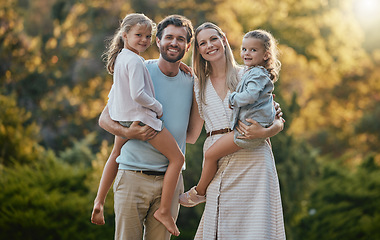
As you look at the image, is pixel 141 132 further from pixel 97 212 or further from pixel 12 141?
pixel 12 141

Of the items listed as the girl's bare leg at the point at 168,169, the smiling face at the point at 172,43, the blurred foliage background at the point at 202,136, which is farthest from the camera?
the blurred foliage background at the point at 202,136

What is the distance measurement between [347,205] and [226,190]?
5928 millimetres

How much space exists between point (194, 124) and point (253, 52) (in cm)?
74

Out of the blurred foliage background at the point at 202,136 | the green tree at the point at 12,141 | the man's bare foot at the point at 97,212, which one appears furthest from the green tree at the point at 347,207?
the man's bare foot at the point at 97,212

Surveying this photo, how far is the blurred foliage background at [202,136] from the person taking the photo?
6.84 metres

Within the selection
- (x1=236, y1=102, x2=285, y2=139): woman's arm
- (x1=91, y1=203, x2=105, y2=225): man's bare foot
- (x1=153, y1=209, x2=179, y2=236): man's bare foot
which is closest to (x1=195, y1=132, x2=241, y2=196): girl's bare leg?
(x1=236, y1=102, x2=285, y2=139): woman's arm

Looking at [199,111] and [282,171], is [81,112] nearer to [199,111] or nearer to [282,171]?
[282,171]

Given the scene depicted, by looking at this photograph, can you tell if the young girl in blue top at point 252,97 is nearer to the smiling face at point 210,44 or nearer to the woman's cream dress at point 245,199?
the woman's cream dress at point 245,199

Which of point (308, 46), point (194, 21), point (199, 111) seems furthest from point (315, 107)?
point (199, 111)

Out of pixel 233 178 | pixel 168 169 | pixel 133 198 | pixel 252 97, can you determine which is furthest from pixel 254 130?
pixel 133 198

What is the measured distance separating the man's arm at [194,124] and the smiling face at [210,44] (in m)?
0.36

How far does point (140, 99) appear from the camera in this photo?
2.79 metres

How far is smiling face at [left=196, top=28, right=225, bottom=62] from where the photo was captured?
123 inches

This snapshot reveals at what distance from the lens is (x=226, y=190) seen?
304 centimetres
